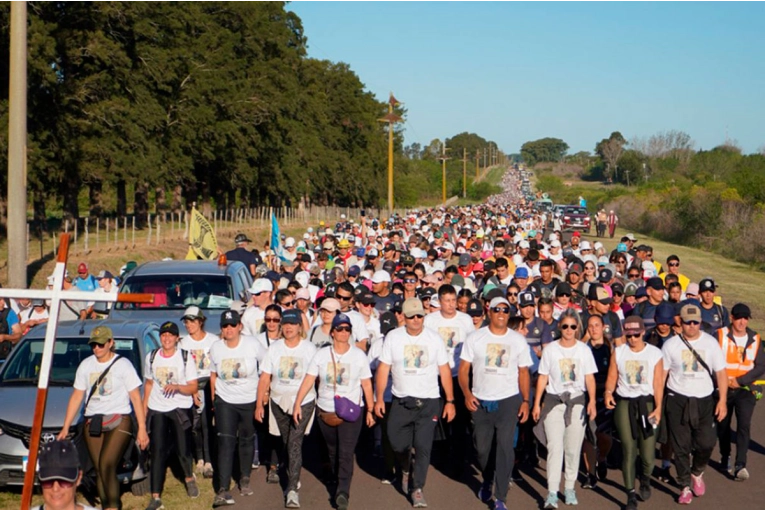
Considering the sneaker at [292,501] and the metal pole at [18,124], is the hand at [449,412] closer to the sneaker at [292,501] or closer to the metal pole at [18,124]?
the sneaker at [292,501]

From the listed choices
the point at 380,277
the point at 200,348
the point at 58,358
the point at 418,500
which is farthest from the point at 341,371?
the point at 380,277

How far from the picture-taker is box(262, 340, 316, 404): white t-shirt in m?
9.62

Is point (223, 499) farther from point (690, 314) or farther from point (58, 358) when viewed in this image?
point (690, 314)

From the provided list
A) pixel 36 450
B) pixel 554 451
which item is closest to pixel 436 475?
pixel 554 451

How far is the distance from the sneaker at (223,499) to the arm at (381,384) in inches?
58.7

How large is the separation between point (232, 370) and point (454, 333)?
235 centimetres

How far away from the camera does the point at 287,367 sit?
A: 31.6 ft

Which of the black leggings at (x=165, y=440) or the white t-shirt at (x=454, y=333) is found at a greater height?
the white t-shirt at (x=454, y=333)

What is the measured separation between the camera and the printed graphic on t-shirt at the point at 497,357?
9.47 meters

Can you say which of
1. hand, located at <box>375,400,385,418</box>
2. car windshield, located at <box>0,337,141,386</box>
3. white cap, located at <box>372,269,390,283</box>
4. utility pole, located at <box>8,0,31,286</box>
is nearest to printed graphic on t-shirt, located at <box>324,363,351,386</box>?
hand, located at <box>375,400,385,418</box>

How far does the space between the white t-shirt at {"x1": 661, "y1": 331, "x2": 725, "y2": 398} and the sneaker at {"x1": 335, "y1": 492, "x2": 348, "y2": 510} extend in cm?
310

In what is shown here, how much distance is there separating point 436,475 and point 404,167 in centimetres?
9612

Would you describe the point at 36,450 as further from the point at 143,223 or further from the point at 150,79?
→ the point at 143,223

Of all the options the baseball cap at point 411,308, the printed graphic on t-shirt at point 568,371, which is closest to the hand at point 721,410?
the printed graphic on t-shirt at point 568,371
